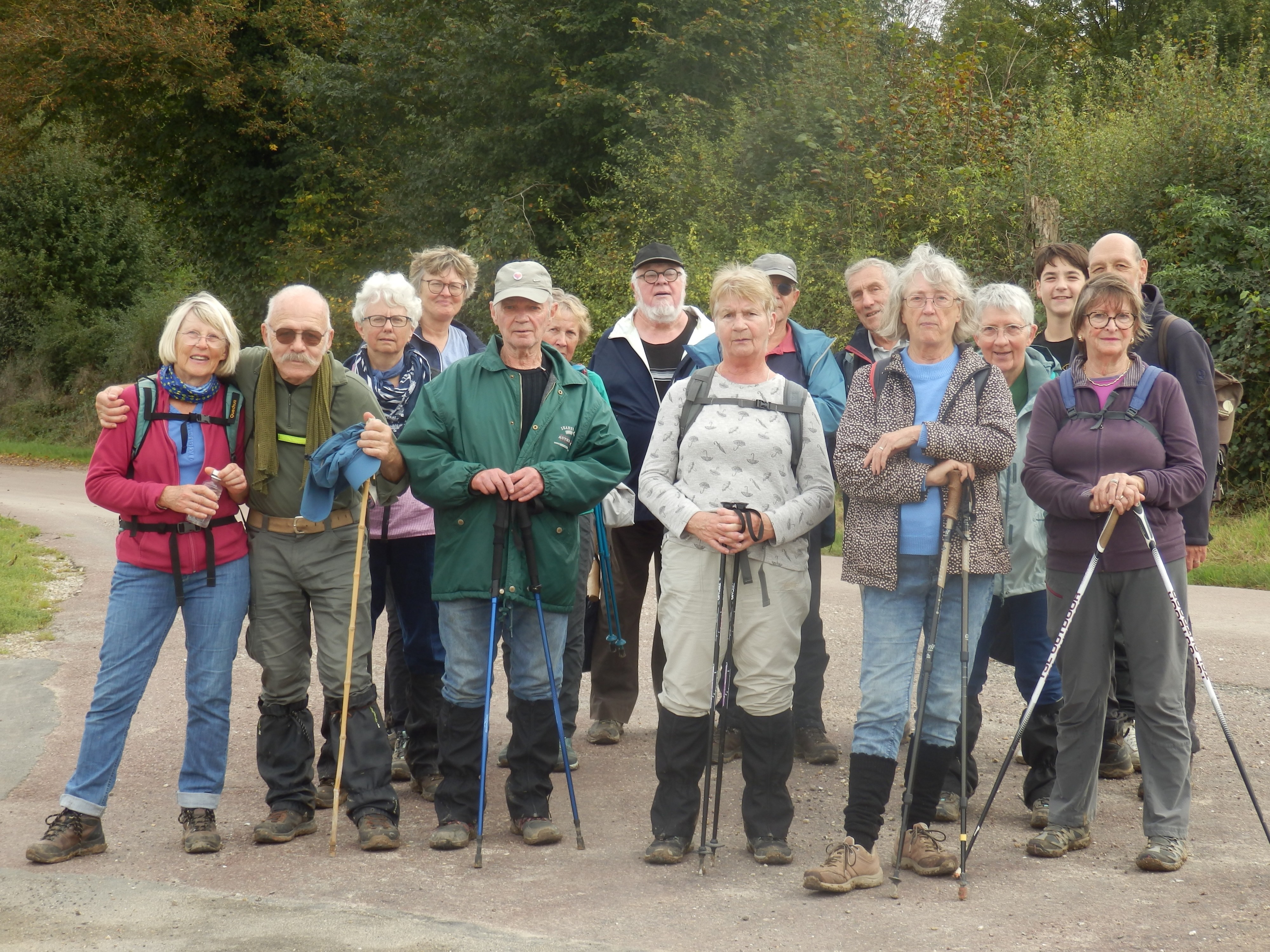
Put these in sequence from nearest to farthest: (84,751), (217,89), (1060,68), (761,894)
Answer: (761,894), (84,751), (1060,68), (217,89)

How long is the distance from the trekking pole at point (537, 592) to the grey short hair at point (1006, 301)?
6.80 feet

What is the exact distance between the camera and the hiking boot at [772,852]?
14.8ft

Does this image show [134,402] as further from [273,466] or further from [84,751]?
[84,751]

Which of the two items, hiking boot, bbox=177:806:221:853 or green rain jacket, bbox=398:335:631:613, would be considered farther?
green rain jacket, bbox=398:335:631:613

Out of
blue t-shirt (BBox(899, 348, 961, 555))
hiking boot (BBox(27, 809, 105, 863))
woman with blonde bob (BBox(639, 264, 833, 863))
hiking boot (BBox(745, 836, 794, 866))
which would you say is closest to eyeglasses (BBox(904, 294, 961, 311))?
blue t-shirt (BBox(899, 348, 961, 555))

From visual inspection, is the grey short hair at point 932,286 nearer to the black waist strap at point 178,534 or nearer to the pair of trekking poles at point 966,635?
the pair of trekking poles at point 966,635

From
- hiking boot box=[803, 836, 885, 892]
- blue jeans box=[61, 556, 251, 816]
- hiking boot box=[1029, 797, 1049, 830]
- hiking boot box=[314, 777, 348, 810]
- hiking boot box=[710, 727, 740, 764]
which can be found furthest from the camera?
hiking boot box=[710, 727, 740, 764]

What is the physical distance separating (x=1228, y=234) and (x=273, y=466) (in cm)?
1036

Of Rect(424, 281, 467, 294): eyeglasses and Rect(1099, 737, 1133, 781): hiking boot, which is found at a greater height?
Rect(424, 281, 467, 294): eyeglasses

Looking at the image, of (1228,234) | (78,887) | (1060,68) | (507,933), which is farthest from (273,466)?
(1060,68)

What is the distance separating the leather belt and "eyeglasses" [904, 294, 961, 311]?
235 cm

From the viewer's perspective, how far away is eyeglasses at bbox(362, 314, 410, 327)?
17.5ft

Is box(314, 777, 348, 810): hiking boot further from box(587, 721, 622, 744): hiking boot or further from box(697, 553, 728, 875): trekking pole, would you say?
box(697, 553, 728, 875): trekking pole

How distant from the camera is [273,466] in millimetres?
4730
